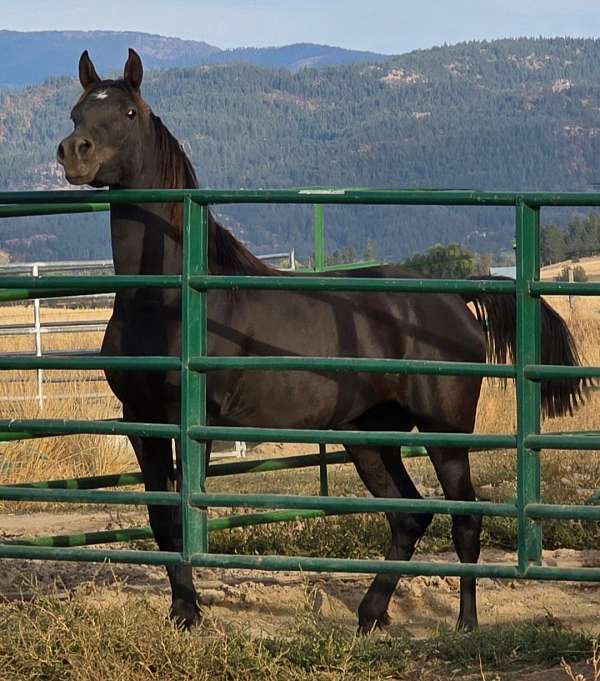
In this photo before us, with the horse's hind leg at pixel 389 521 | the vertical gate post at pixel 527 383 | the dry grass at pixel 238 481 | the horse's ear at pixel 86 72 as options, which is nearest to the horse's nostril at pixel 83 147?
the horse's ear at pixel 86 72

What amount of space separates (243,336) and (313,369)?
1043 mm

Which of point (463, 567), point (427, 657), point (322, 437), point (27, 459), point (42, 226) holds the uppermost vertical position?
point (322, 437)

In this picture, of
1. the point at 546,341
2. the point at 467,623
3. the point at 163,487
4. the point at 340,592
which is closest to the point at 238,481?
the point at 340,592

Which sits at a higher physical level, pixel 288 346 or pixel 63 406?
pixel 288 346

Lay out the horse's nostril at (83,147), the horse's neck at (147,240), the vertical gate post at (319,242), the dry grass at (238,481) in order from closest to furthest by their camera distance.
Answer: the horse's nostril at (83,147), the horse's neck at (147,240), the vertical gate post at (319,242), the dry grass at (238,481)

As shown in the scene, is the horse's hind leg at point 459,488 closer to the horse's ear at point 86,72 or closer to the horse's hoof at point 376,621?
the horse's hoof at point 376,621

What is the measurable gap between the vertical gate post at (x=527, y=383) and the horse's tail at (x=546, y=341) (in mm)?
2270

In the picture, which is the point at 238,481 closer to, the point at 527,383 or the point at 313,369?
A: the point at 313,369

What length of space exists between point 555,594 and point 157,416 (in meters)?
2.31

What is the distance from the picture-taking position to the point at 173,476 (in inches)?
230

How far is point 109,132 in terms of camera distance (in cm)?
565

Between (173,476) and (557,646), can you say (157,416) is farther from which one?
(557,646)

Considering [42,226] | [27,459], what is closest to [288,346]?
[27,459]

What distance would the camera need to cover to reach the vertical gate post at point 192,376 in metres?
4.84
